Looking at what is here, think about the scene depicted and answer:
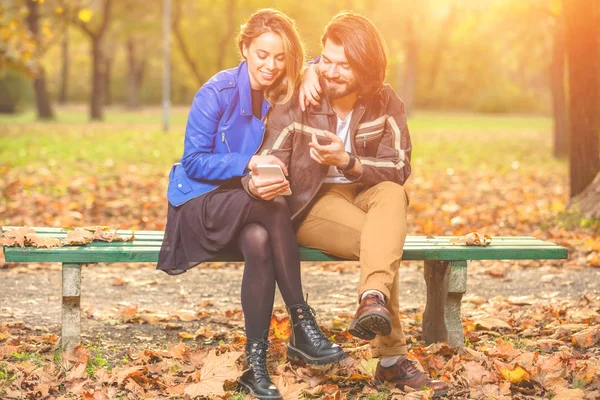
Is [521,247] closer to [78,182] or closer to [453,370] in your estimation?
[453,370]

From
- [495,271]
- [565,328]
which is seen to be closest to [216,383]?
[565,328]

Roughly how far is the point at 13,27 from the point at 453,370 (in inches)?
497

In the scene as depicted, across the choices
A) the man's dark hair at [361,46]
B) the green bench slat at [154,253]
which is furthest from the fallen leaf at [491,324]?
the man's dark hair at [361,46]

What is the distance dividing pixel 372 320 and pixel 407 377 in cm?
45

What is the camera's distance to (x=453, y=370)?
12.8ft

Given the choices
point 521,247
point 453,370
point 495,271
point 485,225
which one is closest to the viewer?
point 453,370

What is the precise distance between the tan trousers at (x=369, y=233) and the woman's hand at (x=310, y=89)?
1.52ft

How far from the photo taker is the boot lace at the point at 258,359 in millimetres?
3646

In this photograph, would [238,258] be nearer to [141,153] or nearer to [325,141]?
[325,141]

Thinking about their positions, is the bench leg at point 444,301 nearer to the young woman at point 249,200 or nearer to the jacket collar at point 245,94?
the young woman at point 249,200

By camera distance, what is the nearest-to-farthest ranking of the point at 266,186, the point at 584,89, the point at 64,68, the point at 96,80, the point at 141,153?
1. the point at 266,186
2. the point at 584,89
3. the point at 141,153
4. the point at 96,80
5. the point at 64,68

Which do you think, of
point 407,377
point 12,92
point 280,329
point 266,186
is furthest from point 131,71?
point 407,377

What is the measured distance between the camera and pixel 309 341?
3795 millimetres

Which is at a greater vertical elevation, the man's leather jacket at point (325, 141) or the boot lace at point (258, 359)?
the man's leather jacket at point (325, 141)
